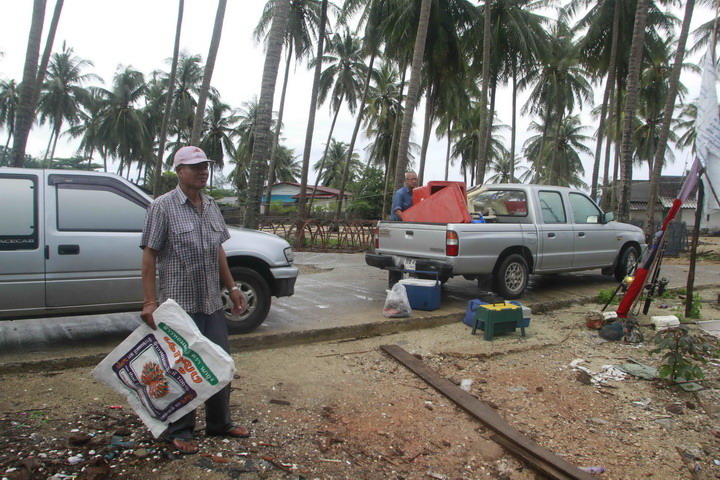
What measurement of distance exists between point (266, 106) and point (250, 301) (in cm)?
619

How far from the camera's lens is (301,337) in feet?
17.2

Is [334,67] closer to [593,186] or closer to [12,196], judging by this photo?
[593,186]

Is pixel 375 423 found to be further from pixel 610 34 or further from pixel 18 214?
pixel 610 34

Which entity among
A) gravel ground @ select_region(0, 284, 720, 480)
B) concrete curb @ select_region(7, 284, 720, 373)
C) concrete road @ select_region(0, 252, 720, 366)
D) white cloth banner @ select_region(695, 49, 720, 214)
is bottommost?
gravel ground @ select_region(0, 284, 720, 480)

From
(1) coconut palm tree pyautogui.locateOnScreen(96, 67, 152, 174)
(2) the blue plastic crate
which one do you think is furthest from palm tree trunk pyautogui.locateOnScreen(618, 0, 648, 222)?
(1) coconut palm tree pyautogui.locateOnScreen(96, 67, 152, 174)

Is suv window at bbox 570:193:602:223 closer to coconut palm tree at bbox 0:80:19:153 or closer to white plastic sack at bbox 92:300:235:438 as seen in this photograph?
white plastic sack at bbox 92:300:235:438

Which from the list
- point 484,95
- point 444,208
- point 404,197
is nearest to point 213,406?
point 444,208

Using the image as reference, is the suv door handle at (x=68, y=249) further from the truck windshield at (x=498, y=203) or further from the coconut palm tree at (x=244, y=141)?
the coconut palm tree at (x=244, y=141)

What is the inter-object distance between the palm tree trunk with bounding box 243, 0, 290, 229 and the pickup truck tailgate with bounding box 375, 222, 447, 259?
3999 millimetres

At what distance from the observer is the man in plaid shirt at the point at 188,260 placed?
2.78m

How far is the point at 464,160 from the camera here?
46.5 meters

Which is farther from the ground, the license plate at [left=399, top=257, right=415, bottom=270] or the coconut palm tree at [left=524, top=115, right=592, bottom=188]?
the coconut palm tree at [left=524, top=115, right=592, bottom=188]

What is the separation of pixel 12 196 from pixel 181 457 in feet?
9.83

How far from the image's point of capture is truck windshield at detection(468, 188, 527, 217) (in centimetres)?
788
